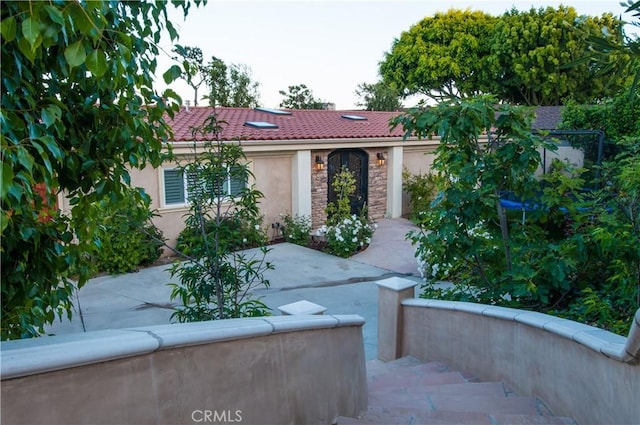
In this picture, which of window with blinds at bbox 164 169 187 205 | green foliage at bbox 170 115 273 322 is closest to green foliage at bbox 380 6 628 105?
window with blinds at bbox 164 169 187 205

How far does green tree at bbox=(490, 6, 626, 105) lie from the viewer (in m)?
24.5

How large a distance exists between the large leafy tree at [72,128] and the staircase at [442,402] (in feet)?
6.54

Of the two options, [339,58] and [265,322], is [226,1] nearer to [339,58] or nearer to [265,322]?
[265,322]

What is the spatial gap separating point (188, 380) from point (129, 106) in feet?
4.30

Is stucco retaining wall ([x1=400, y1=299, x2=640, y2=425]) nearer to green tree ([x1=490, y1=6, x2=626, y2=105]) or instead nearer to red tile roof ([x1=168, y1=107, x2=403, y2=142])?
red tile roof ([x1=168, y1=107, x2=403, y2=142])

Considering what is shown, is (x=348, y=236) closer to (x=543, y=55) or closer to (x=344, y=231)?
(x=344, y=231)

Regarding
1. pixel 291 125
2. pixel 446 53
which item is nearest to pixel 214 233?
pixel 291 125

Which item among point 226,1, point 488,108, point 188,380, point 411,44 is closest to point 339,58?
point 411,44

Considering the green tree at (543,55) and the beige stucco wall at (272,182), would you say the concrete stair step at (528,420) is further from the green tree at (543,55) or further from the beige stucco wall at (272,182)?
the green tree at (543,55)

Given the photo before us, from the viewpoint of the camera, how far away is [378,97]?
3005 centimetres

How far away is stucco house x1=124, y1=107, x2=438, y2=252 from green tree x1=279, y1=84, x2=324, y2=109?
39.2 ft

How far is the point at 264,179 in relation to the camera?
13.3 m

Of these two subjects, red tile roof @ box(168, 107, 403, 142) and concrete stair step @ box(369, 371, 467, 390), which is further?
red tile roof @ box(168, 107, 403, 142)

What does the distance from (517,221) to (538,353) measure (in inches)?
80.6
